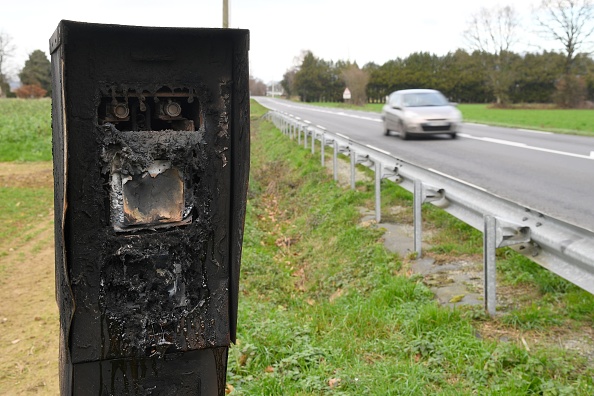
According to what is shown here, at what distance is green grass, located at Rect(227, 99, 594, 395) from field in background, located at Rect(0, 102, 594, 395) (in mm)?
11

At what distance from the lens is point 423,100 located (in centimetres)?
1919

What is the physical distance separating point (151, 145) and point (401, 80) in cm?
7614

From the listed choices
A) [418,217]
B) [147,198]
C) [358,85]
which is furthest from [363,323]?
[358,85]

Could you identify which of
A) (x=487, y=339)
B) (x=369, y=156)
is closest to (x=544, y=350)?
(x=487, y=339)

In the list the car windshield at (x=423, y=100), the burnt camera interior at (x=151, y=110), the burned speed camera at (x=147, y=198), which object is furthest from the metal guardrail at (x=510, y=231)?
the car windshield at (x=423, y=100)

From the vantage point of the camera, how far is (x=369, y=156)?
985 centimetres

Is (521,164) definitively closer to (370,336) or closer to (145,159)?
(370,336)

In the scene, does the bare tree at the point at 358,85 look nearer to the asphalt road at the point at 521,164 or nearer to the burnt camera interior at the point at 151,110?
the asphalt road at the point at 521,164

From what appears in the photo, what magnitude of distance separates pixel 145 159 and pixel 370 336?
122 inches

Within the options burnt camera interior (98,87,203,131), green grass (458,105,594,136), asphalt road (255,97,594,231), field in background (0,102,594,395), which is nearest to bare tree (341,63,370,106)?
green grass (458,105,594,136)

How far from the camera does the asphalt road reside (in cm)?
865

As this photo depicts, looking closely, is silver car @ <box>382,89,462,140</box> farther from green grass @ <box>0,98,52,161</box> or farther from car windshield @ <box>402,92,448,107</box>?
green grass @ <box>0,98,52,161</box>

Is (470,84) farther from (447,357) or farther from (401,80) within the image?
(447,357)

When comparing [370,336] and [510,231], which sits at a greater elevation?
[510,231]
